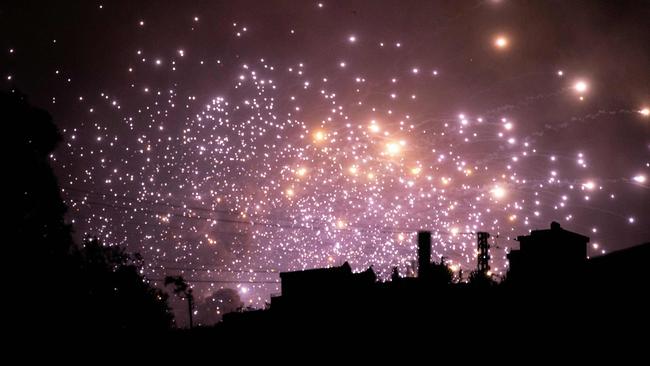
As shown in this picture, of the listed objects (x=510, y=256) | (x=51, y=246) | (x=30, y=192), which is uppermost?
(x=30, y=192)

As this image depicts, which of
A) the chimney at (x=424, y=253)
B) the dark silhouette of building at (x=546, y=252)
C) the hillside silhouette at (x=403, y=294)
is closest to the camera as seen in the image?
the hillside silhouette at (x=403, y=294)

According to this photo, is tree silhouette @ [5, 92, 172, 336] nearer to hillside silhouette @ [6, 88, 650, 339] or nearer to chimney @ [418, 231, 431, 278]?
hillside silhouette @ [6, 88, 650, 339]

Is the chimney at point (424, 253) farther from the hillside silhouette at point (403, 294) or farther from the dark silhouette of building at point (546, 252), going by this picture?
the dark silhouette of building at point (546, 252)

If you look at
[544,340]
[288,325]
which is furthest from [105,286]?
[544,340]

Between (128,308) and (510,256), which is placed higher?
(510,256)

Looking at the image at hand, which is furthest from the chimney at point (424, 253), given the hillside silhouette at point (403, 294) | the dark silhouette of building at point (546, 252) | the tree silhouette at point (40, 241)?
the tree silhouette at point (40, 241)

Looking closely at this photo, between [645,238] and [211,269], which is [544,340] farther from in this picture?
[211,269]

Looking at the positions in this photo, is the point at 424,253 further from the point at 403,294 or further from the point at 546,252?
the point at 403,294

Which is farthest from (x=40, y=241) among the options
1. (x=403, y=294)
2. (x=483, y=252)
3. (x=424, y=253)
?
(x=483, y=252)

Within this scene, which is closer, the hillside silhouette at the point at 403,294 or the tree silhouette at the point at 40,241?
the hillside silhouette at the point at 403,294

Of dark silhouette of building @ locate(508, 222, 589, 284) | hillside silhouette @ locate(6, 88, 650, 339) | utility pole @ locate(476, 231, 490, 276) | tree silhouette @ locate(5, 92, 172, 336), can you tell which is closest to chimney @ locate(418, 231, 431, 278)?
hillside silhouette @ locate(6, 88, 650, 339)

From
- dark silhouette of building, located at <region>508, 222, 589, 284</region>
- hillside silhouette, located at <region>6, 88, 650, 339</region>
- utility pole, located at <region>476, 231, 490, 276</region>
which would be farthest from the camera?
utility pole, located at <region>476, 231, 490, 276</region>
